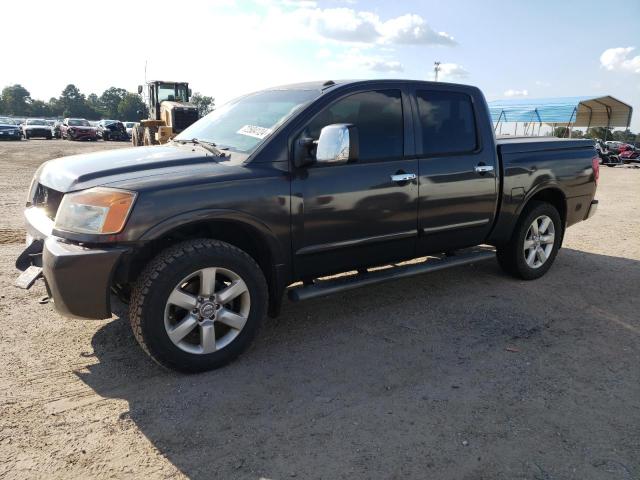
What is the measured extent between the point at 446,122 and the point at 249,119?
1752mm

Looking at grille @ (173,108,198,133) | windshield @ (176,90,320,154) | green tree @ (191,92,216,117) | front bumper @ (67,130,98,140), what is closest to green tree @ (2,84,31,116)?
green tree @ (191,92,216,117)

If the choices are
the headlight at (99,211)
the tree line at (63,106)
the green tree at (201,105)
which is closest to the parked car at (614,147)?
the green tree at (201,105)

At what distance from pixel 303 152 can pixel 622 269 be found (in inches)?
175

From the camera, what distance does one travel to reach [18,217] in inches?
293

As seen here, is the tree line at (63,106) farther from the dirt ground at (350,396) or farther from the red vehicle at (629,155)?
the dirt ground at (350,396)

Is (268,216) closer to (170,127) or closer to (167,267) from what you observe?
(167,267)

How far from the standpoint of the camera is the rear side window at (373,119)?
12.2ft

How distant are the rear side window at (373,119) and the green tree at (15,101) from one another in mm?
112898

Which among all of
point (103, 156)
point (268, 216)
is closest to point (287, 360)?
point (268, 216)

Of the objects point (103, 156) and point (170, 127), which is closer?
point (103, 156)

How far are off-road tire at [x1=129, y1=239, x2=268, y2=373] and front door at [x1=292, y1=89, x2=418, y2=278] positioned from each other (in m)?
0.47

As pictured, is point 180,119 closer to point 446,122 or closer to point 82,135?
point 446,122

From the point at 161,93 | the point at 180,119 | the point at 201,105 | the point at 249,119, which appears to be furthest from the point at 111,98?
the point at 249,119

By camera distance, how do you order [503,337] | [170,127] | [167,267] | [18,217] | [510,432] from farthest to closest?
[170,127], [18,217], [503,337], [167,267], [510,432]
